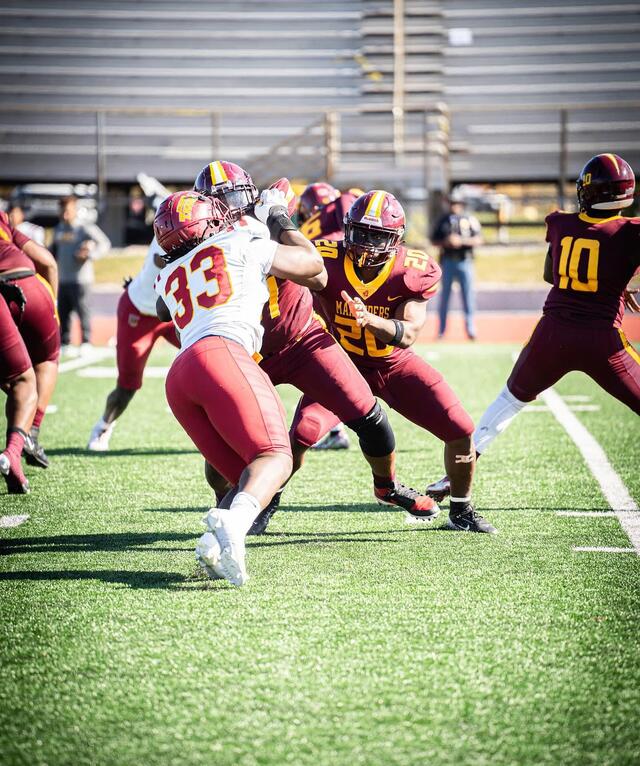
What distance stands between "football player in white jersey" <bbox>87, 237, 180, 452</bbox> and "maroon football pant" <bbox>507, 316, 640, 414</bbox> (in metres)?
2.41

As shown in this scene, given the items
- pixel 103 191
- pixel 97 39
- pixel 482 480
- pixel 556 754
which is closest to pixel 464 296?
pixel 482 480

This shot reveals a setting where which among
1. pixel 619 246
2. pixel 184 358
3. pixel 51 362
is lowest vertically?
pixel 51 362

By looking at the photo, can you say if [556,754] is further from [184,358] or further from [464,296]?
[464,296]

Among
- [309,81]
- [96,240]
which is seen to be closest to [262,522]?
[96,240]

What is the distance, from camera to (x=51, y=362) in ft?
20.3

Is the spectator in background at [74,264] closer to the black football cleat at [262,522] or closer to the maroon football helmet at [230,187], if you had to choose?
the maroon football helmet at [230,187]

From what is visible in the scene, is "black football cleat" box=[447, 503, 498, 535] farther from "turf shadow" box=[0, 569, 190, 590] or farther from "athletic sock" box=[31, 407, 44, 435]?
"athletic sock" box=[31, 407, 44, 435]

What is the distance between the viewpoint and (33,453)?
5785mm

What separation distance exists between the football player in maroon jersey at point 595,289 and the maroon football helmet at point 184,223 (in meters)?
1.93

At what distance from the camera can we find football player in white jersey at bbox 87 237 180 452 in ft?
21.5

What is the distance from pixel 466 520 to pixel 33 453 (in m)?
2.52

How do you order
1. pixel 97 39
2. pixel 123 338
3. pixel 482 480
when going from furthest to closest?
pixel 97 39, pixel 123 338, pixel 482 480

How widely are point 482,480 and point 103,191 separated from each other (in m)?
14.7

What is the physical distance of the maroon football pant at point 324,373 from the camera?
4453 mm
